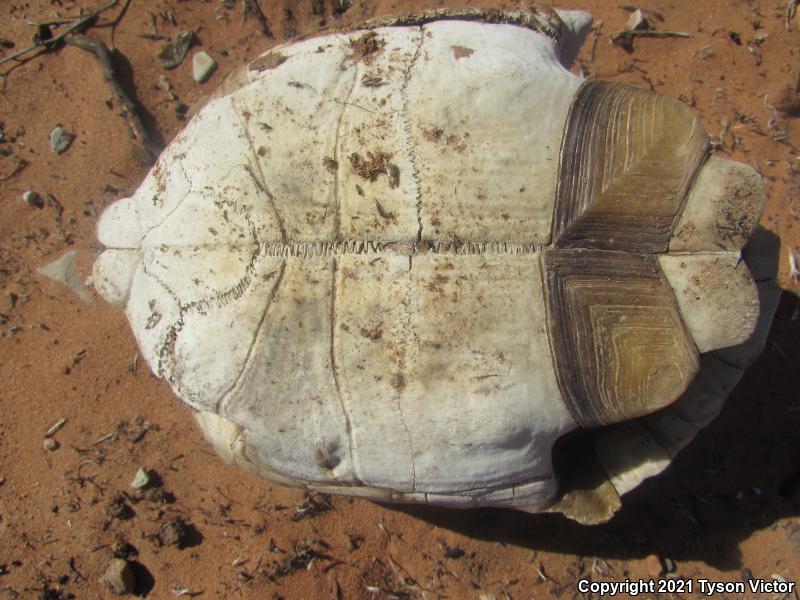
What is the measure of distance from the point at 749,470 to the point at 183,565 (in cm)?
373

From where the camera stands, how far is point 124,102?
4.36 m

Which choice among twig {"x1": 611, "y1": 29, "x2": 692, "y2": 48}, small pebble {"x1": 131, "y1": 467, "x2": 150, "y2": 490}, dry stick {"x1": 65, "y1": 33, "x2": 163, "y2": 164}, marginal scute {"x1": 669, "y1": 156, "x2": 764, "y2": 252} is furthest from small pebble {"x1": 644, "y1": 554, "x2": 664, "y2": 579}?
dry stick {"x1": 65, "y1": 33, "x2": 163, "y2": 164}

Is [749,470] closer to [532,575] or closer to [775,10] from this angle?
[532,575]

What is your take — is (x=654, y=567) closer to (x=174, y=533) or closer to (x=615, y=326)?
(x=615, y=326)

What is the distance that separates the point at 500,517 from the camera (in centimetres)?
406

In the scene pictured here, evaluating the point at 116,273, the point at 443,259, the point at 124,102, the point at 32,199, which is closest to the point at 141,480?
the point at 116,273

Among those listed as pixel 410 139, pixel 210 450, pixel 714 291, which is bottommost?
pixel 210 450

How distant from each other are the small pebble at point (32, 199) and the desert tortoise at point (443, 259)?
6.93 feet

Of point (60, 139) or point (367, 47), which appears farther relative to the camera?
point (60, 139)

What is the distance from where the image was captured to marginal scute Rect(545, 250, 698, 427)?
8.57ft

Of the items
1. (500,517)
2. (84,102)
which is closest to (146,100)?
(84,102)

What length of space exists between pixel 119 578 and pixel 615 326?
11.4ft

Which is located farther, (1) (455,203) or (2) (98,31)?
(2) (98,31)

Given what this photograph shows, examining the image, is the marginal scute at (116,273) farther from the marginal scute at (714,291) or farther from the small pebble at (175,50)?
the marginal scute at (714,291)
